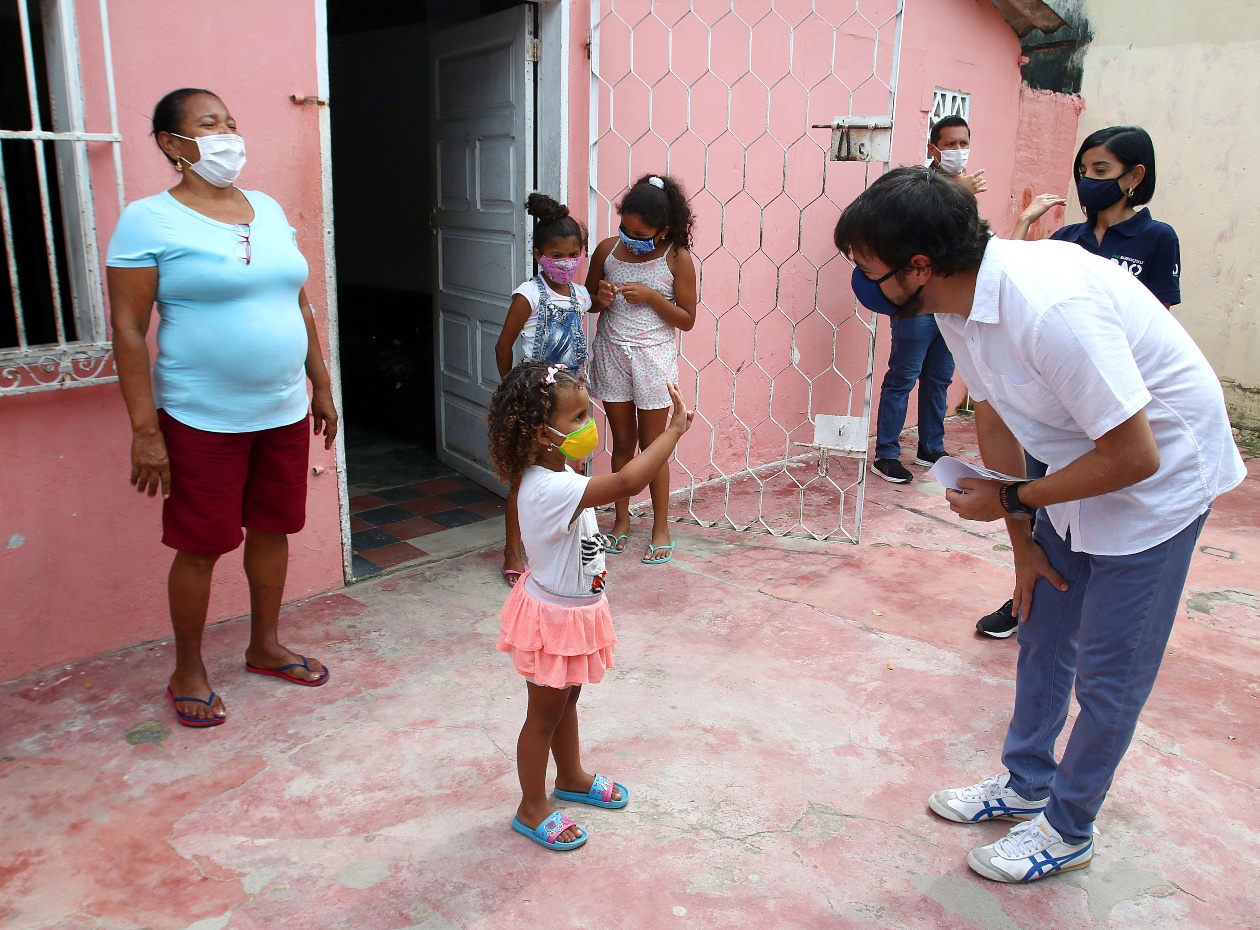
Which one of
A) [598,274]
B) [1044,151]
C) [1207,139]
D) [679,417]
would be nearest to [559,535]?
[679,417]

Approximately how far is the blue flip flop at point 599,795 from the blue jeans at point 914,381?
3146 mm

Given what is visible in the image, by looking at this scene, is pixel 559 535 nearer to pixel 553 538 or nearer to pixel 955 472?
pixel 553 538

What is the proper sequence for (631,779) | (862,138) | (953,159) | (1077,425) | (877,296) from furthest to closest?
(953,159) < (862,138) < (631,779) < (877,296) < (1077,425)

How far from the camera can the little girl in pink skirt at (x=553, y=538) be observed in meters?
1.94

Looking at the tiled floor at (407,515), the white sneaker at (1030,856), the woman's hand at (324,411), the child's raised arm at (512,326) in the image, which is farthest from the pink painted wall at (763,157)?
the white sneaker at (1030,856)

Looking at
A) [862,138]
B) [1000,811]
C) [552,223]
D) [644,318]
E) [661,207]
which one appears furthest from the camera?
[644,318]

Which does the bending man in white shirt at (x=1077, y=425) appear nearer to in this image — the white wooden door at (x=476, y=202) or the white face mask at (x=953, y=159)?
the white wooden door at (x=476, y=202)

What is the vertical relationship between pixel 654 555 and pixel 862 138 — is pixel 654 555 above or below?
below

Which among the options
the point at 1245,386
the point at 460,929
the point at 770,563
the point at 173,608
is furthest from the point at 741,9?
the point at 1245,386

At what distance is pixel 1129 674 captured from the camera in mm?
1881

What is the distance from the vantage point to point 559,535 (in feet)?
6.45

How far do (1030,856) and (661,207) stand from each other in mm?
2403

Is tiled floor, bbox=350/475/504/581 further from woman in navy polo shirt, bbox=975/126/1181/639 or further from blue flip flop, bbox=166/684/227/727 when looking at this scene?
woman in navy polo shirt, bbox=975/126/1181/639

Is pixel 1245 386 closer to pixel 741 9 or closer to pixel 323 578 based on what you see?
pixel 741 9
